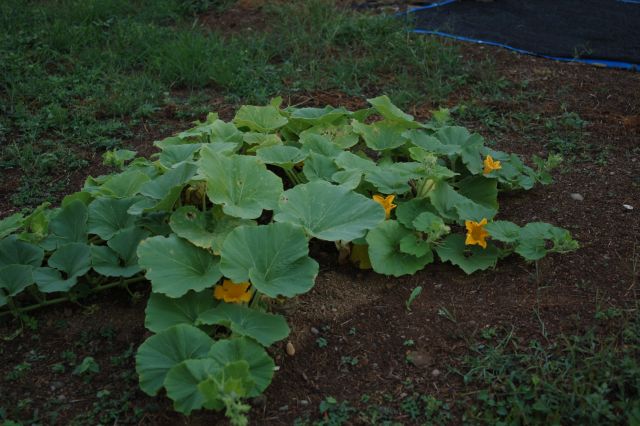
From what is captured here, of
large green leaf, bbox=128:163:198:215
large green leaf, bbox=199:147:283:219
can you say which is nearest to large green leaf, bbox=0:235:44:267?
large green leaf, bbox=128:163:198:215

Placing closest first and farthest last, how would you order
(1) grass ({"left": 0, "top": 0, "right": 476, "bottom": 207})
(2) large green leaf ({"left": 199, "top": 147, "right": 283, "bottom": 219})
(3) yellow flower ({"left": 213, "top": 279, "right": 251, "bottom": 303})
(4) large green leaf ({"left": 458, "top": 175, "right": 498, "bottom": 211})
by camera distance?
(3) yellow flower ({"left": 213, "top": 279, "right": 251, "bottom": 303}) < (2) large green leaf ({"left": 199, "top": 147, "right": 283, "bottom": 219}) < (4) large green leaf ({"left": 458, "top": 175, "right": 498, "bottom": 211}) < (1) grass ({"left": 0, "top": 0, "right": 476, "bottom": 207})

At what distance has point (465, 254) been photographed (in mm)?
2775

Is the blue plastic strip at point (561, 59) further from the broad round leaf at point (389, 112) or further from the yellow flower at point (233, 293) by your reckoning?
the yellow flower at point (233, 293)

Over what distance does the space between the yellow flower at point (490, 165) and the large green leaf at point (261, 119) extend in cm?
96

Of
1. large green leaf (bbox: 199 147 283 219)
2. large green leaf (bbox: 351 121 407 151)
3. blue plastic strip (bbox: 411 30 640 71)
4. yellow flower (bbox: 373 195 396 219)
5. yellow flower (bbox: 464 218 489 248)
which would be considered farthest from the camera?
blue plastic strip (bbox: 411 30 640 71)

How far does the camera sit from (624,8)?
5.76 m

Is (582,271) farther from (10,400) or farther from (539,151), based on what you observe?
(10,400)

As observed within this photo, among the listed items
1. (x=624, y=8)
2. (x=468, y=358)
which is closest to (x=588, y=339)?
(x=468, y=358)

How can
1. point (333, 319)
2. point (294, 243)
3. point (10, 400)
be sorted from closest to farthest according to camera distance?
1. point (10, 400)
2. point (294, 243)
3. point (333, 319)

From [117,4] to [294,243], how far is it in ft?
14.0

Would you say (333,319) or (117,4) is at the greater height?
(117,4)

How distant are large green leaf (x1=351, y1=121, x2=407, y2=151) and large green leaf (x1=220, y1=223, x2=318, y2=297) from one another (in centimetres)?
100

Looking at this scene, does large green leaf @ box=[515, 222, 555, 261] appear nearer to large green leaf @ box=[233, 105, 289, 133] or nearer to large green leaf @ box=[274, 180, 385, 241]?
large green leaf @ box=[274, 180, 385, 241]

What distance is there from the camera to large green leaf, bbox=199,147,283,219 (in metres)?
2.53
